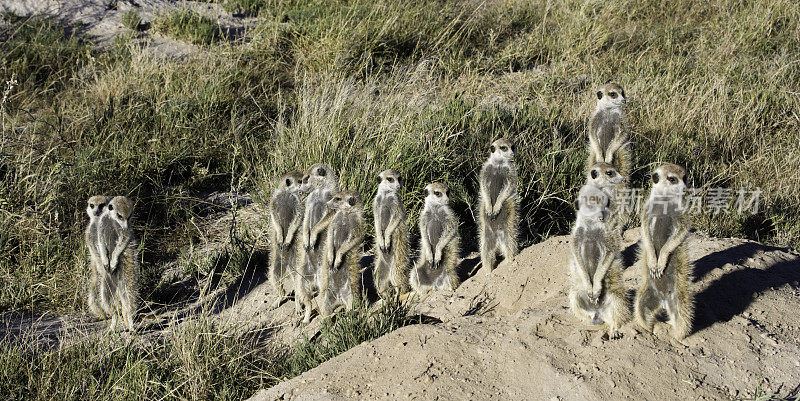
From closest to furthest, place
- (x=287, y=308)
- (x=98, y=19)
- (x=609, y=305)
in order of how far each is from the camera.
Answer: (x=609, y=305) < (x=287, y=308) < (x=98, y=19)

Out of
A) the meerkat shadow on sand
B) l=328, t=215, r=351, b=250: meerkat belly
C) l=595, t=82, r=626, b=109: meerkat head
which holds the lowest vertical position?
l=328, t=215, r=351, b=250: meerkat belly

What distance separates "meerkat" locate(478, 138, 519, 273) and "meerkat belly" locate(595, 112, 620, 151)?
103 centimetres

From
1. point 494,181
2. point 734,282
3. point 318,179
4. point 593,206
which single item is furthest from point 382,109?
point 734,282

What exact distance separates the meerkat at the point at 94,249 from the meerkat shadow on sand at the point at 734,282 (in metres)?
3.82

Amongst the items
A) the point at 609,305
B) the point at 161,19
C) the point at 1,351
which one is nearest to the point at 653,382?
the point at 609,305

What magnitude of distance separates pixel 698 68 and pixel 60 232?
6939 mm

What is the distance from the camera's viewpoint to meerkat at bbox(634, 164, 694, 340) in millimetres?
3674

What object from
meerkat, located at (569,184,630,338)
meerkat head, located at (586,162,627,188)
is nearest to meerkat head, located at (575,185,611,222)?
meerkat, located at (569,184,630,338)

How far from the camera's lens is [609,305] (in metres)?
3.78

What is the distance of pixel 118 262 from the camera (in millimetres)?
4812

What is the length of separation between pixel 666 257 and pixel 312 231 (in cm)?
237

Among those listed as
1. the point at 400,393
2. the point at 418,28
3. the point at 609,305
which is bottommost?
the point at 400,393

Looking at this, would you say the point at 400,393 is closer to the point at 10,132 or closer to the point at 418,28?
the point at 10,132

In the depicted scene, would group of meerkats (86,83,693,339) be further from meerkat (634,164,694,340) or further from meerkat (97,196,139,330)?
meerkat (634,164,694,340)
